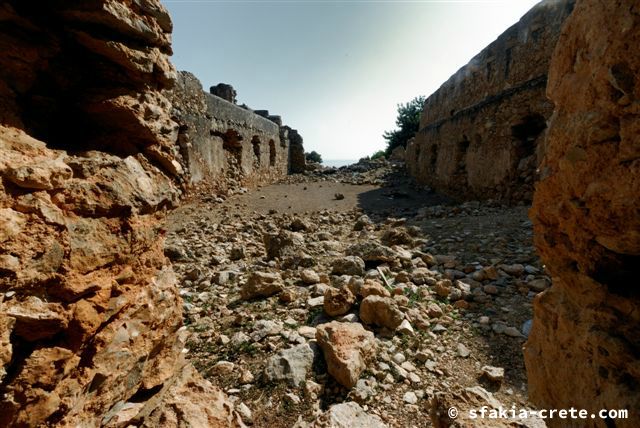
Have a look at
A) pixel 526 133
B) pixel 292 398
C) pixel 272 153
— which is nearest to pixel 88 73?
pixel 292 398

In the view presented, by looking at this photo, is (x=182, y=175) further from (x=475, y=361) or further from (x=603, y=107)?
(x=475, y=361)

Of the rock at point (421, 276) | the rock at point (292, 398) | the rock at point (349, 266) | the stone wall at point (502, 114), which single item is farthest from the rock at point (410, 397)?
the stone wall at point (502, 114)

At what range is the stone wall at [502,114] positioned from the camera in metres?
6.57

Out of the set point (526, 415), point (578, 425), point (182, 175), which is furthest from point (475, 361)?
point (182, 175)

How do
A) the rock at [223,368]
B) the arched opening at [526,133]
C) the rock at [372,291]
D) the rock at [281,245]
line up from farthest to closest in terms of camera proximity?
the arched opening at [526,133], the rock at [281,245], the rock at [372,291], the rock at [223,368]

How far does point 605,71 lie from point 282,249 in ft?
13.4

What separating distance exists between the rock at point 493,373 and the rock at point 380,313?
0.72m

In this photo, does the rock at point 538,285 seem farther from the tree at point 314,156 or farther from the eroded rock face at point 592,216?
the tree at point 314,156

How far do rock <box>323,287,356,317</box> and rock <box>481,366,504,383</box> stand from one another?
1.19 meters

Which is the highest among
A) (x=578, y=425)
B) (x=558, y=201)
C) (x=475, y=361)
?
(x=558, y=201)

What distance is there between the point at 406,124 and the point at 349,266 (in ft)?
72.4

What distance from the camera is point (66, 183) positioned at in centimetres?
116

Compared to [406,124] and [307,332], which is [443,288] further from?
[406,124]

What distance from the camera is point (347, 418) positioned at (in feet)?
5.69
